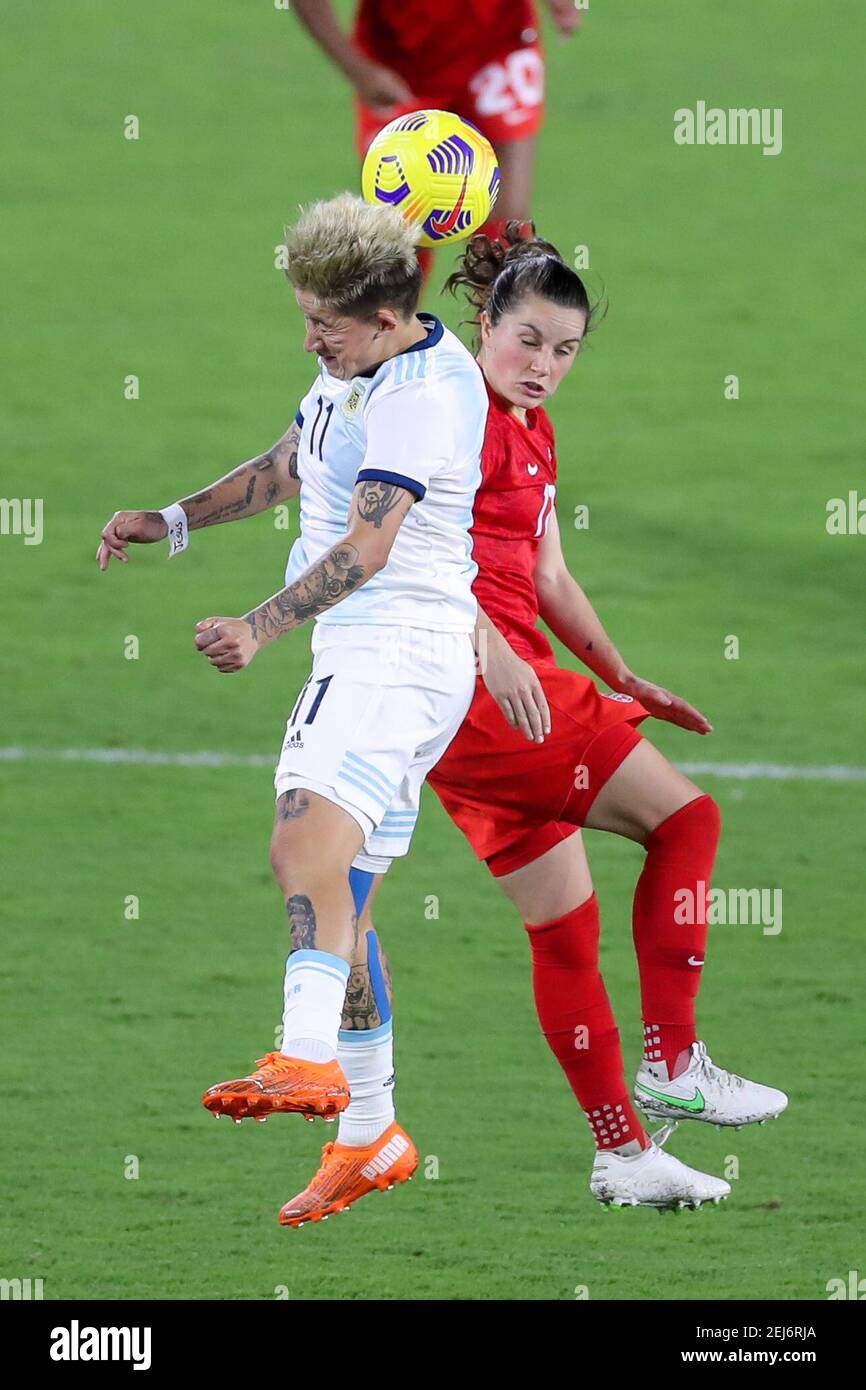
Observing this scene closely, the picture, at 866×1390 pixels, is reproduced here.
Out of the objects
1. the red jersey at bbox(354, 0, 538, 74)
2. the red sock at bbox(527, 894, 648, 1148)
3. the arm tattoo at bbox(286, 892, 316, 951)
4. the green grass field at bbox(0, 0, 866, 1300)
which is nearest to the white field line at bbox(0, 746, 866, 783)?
the green grass field at bbox(0, 0, 866, 1300)

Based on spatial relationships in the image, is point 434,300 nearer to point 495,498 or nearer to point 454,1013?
point 454,1013

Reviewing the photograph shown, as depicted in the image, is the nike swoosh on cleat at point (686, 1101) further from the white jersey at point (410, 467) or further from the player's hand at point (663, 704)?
the white jersey at point (410, 467)

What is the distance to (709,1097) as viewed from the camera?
16.8 ft

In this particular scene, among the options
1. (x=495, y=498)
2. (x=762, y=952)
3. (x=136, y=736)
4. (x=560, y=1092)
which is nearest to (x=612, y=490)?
(x=136, y=736)

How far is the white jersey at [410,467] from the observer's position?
4574 mm

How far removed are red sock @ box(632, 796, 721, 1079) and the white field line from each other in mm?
4002

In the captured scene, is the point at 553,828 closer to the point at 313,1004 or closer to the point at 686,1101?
the point at 686,1101

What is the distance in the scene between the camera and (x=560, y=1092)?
6.68 metres

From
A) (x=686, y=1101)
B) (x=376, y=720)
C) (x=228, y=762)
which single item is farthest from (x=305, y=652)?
(x=376, y=720)

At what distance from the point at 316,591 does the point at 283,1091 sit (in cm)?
89

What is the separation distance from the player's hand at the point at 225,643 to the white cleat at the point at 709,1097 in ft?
4.57

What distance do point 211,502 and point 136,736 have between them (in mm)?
4535

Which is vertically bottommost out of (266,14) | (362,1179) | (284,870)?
(362,1179)

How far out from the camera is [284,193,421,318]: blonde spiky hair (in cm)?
457
